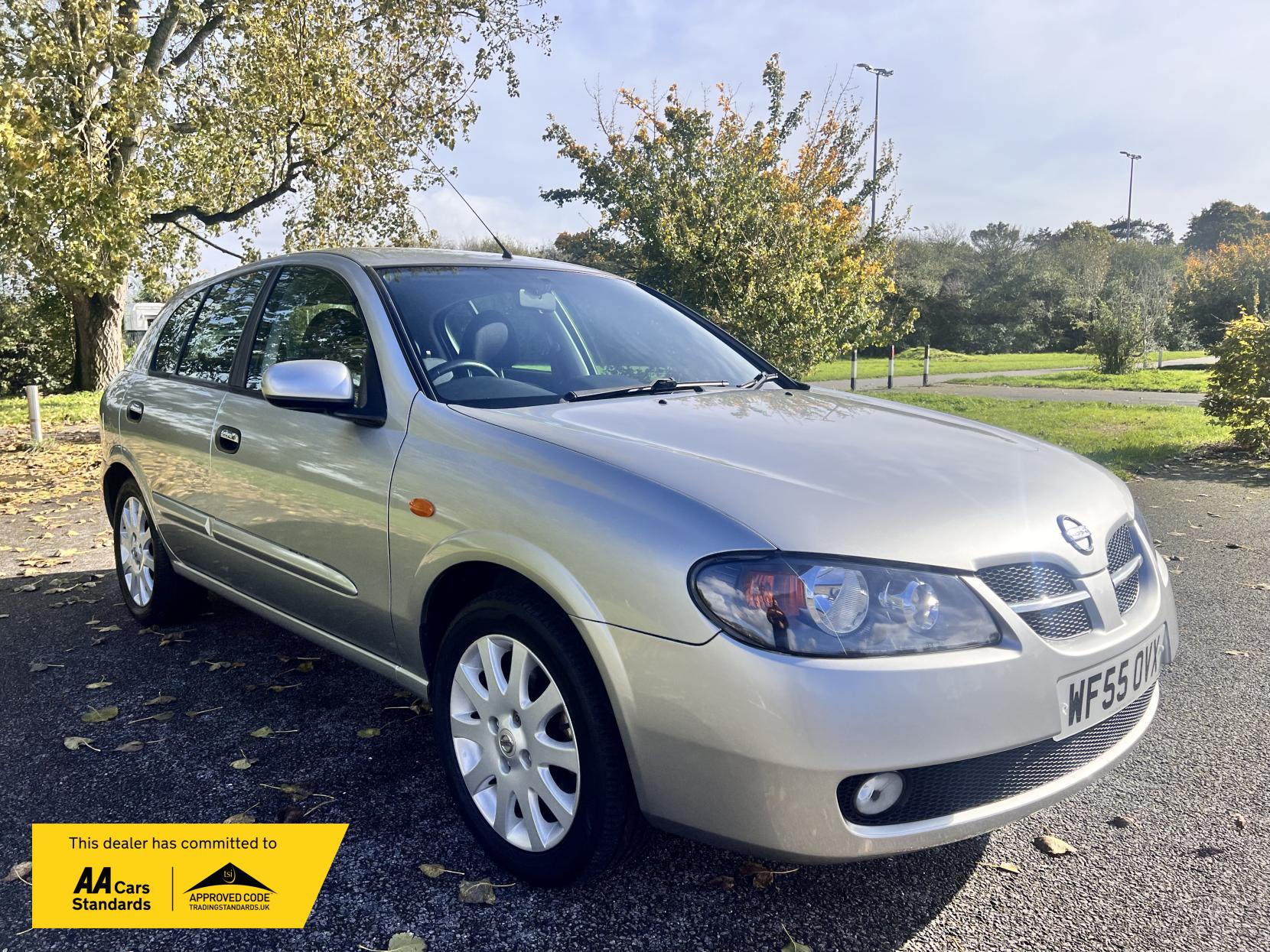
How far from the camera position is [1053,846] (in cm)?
265

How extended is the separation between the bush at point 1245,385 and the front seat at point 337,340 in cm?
915

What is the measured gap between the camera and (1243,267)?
3675cm

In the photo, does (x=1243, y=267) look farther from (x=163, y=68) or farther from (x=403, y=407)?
(x=403, y=407)

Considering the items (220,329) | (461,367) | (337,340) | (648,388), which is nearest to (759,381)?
(648,388)

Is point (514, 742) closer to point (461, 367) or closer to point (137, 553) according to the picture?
point (461, 367)

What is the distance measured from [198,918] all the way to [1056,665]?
215cm

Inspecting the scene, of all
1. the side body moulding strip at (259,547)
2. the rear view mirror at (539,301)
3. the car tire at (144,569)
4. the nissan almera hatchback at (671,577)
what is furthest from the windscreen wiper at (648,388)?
the car tire at (144,569)

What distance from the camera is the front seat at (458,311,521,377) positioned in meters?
3.05

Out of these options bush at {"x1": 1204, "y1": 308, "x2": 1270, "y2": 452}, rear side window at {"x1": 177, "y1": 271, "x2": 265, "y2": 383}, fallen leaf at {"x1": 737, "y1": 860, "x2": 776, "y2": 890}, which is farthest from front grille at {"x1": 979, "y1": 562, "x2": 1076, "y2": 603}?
bush at {"x1": 1204, "y1": 308, "x2": 1270, "y2": 452}

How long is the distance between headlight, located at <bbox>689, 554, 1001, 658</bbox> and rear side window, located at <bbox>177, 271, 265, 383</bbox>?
260 centimetres

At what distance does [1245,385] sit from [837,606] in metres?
9.32

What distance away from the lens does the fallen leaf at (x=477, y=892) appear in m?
2.38

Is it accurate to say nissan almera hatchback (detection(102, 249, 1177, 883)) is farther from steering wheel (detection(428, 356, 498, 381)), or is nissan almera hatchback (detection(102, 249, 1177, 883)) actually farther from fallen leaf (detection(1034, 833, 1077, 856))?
fallen leaf (detection(1034, 833, 1077, 856))

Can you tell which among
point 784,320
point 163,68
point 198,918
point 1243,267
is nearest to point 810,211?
point 784,320
